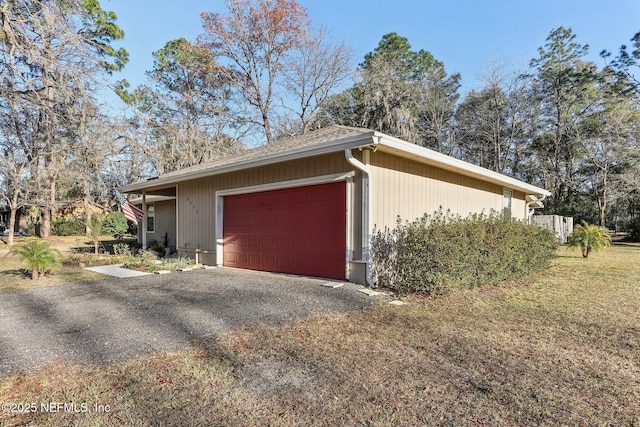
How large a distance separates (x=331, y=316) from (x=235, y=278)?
334 centimetres

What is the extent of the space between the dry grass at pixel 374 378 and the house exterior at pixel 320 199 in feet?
8.50

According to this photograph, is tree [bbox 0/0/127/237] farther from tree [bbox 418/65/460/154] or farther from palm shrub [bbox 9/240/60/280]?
tree [bbox 418/65/460/154]

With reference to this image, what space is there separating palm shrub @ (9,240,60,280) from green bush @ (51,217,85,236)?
20131mm

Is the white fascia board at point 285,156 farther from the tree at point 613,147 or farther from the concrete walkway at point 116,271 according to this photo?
the tree at point 613,147

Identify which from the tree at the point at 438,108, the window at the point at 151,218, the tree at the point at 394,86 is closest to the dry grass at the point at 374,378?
the window at the point at 151,218

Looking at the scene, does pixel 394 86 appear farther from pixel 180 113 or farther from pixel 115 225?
pixel 115 225

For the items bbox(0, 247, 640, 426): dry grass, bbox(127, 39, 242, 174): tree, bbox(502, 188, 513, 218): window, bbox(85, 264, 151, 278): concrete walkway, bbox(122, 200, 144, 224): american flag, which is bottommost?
bbox(0, 247, 640, 426): dry grass

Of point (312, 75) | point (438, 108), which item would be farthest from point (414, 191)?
point (438, 108)

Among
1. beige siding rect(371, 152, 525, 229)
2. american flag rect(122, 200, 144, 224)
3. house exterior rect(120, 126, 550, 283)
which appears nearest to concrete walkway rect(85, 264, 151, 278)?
house exterior rect(120, 126, 550, 283)

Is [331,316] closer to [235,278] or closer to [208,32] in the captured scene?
[235,278]

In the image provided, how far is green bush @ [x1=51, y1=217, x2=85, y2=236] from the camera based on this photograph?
24.4 meters

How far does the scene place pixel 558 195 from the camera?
81.5 ft

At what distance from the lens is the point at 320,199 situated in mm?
→ 7117

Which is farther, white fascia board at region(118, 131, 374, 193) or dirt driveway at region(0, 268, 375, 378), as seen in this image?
white fascia board at region(118, 131, 374, 193)
